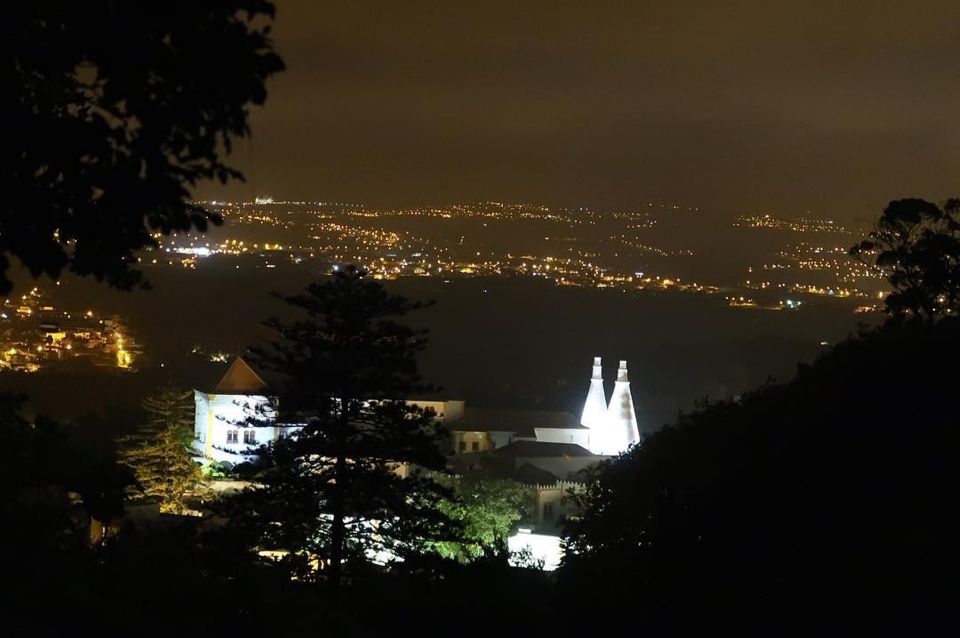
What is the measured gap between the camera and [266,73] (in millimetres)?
6027

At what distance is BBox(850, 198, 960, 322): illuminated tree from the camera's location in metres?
28.7

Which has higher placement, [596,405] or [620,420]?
[596,405]

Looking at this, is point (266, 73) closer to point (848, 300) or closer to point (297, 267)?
point (297, 267)

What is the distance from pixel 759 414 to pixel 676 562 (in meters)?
6.56

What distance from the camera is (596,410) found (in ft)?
189

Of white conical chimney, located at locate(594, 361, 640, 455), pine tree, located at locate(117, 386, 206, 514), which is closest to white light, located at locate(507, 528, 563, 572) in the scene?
pine tree, located at locate(117, 386, 206, 514)

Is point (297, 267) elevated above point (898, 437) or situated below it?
above

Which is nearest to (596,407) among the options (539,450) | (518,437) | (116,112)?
(518,437)

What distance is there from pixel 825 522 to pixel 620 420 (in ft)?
140

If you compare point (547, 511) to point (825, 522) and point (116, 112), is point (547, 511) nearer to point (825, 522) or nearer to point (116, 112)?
point (825, 522)

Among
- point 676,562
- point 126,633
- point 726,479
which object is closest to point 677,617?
point 676,562

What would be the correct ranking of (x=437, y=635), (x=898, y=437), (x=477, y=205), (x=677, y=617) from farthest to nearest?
(x=477, y=205) < (x=898, y=437) < (x=677, y=617) < (x=437, y=635)

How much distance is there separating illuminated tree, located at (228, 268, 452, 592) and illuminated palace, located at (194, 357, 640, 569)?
405 inches

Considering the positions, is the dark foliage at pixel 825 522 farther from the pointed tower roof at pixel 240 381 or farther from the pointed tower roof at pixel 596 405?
the pointed tower roof at pixel 596 405
